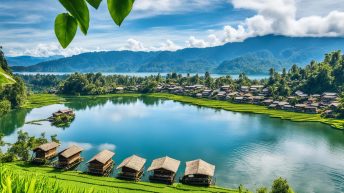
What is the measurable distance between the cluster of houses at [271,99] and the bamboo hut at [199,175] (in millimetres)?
32467

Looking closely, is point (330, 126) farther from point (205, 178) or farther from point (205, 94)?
point (205, 94)

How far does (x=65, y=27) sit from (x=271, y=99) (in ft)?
214

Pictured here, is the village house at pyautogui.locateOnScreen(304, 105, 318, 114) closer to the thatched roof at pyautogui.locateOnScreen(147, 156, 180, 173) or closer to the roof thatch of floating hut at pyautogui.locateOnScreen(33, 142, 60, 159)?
the thatched roof at pyautogui.locateOnScreen(147, 156, 180, 173)

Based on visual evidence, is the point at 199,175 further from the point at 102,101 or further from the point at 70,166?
the point at 102,101

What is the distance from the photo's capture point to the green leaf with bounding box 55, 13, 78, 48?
62cm

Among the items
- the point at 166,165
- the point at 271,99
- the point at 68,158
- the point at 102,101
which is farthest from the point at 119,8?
the point at 102,101

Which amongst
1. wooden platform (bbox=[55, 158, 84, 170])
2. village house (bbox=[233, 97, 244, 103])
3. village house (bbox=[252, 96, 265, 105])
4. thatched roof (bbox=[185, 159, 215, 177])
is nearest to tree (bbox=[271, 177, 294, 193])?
thatched roof (bbox=[185, 159, 215, 177])

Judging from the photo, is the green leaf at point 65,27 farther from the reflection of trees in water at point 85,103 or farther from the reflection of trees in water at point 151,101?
the reflection of trees in water at point 151,101

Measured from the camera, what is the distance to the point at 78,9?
547mm

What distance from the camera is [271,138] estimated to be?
113 ft

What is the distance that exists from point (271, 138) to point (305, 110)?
2169 cm

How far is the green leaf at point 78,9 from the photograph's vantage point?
0.53 m

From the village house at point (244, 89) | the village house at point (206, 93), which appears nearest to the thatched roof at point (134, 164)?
the village house at point (206, 93)

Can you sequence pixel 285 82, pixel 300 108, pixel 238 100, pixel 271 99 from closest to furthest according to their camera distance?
pixel 300 108
pixel 271 99
pixel 238 100
pixel 285 82
